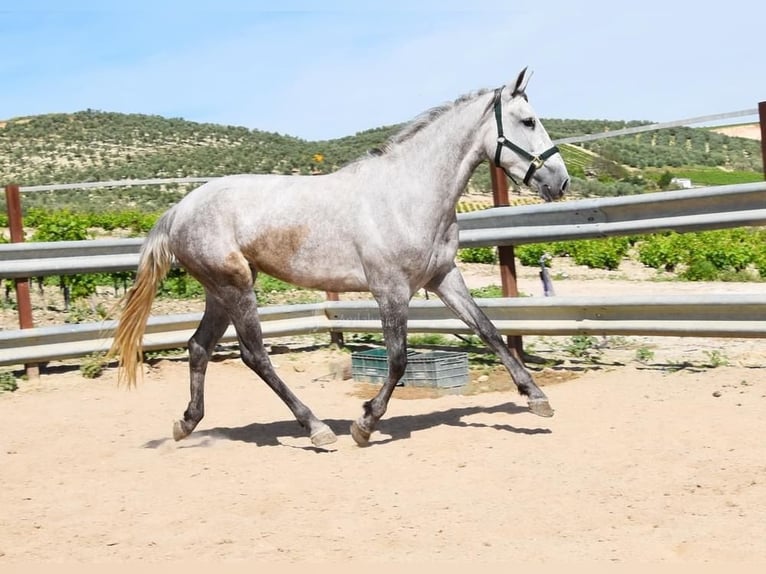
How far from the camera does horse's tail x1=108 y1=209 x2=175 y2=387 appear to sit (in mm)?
6477

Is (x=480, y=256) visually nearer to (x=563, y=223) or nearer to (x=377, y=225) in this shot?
(x=563, y=223)

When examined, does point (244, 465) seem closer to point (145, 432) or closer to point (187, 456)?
point (187, 456)

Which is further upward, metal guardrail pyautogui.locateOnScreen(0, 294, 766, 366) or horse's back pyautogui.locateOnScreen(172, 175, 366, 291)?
horse's back pyautogui.locateOnScreen(172, 175, 366, 291)

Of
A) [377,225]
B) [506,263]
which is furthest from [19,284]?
[506,263]

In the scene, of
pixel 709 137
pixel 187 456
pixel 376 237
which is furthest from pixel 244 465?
pixel 709 137

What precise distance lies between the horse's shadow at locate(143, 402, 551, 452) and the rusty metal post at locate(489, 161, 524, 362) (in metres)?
1.51

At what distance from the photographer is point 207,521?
432 cm

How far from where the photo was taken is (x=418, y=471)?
16.4ft

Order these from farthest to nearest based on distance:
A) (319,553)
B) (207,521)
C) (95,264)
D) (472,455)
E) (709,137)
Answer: (709,137), (95,264), (472,455), (207,521), (319,553)

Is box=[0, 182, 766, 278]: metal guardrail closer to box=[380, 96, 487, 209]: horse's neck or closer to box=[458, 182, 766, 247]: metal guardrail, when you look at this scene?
box=[458, 182, 766, 247]: metal guardrail

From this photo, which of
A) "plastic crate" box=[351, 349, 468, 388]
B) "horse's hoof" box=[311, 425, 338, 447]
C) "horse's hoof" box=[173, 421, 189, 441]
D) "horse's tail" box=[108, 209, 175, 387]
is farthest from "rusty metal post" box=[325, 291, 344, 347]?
"horse's hoof" box=[311, 425, 338, 447]

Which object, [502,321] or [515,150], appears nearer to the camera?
[515,150]

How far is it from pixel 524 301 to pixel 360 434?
262 cm

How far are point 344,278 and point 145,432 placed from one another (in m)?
1.95
